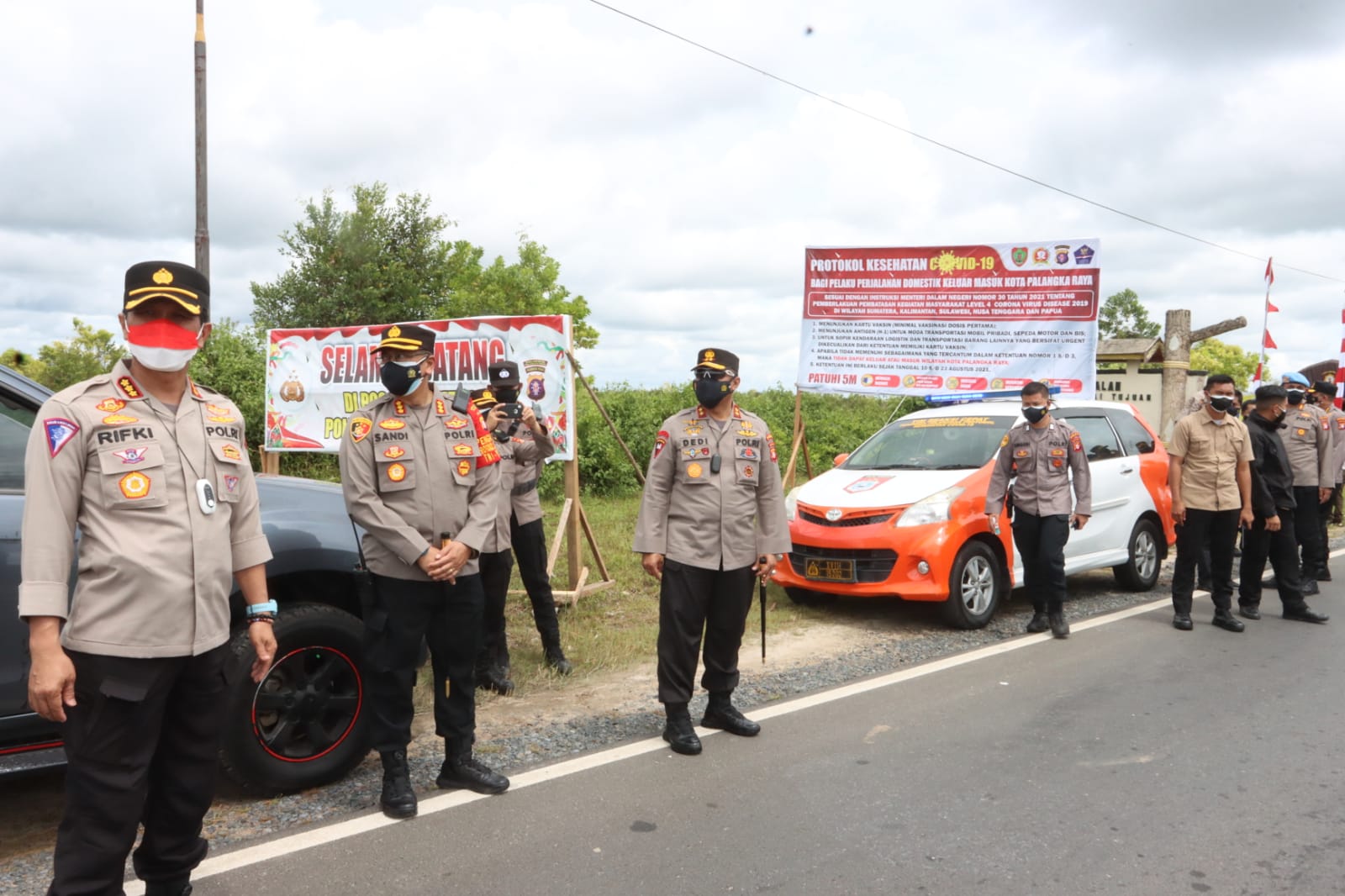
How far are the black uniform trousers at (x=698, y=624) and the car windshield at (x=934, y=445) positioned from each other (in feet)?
11.5

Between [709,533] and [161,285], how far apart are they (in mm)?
2707

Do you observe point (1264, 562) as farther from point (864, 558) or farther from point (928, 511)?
point (864, 558)

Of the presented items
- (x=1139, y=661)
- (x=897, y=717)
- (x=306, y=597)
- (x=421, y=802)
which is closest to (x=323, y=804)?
(x=421, y=802)

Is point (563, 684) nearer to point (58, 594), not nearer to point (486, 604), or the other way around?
point (486, 604)

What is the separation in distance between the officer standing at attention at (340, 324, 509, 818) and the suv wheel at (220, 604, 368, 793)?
301 mm

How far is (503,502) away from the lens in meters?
5.67

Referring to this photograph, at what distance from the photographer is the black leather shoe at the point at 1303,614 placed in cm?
750

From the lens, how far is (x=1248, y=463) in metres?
7.49

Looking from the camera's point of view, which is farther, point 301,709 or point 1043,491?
point 1043,491

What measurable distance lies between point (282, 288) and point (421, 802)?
36.6 metres

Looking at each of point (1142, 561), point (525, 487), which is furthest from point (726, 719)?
point (1142, 561)

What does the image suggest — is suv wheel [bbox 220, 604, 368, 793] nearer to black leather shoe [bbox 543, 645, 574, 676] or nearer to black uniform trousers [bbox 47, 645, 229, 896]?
black uniform trousers [bbox 47, 645, 229, 896]

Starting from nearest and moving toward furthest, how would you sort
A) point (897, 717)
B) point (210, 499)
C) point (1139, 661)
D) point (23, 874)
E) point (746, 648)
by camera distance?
point (210, 499)
point (23, 874)
point (897, 717)
point (1139, 661)
point (746, 648)

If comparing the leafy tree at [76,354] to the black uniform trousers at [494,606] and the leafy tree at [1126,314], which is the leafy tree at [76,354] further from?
the leafy tree at [1126,314]
